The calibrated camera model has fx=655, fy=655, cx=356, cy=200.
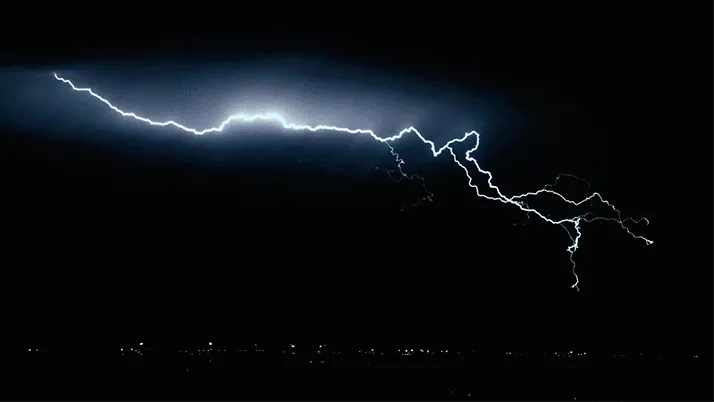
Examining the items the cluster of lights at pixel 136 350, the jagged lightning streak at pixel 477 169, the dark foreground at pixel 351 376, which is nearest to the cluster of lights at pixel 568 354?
the dark foreground at pixel 351 376

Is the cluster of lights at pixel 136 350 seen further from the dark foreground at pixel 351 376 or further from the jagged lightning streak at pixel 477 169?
the jagged lightning streak at pixel 477 169

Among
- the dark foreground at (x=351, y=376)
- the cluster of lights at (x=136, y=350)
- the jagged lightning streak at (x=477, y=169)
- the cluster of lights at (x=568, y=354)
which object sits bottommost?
the dark foreground at (x=351, y=376)

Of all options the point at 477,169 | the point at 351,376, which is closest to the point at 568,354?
the point at 477,169

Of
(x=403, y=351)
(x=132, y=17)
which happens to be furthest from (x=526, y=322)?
(x=132, y=17)

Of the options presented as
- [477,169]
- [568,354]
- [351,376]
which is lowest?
[351,376]

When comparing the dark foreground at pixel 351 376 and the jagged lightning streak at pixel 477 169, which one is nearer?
the dark foreground at pixel 351 376

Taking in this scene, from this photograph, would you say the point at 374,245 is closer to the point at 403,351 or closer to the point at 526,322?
the point at 403,351

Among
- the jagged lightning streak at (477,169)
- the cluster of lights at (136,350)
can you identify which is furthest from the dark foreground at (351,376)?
the jagged lightning streak at (477,169)

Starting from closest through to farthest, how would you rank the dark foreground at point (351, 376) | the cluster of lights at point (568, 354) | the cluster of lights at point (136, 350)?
the dark foreground at point (351, 376)
the cluster of lights at point (136, 350)
the cluster of lights at point (568, 354)

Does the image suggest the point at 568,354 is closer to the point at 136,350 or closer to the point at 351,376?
the point at 351,376

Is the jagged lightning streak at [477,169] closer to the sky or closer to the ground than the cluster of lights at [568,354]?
closer to the sky

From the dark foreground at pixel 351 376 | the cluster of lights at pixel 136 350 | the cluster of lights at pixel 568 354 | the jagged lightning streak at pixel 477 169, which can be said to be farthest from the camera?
the cluster of lights at pixel 568 354

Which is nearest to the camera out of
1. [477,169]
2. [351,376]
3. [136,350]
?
[351,376]
